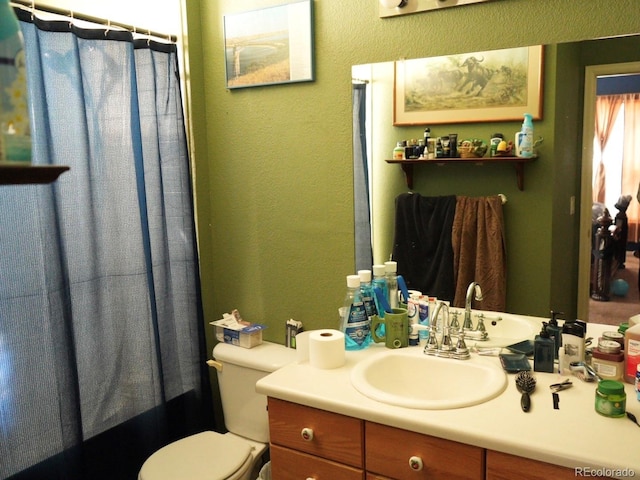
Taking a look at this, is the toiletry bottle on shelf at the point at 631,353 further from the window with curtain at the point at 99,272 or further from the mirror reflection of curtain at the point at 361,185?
the window with curtain at the point at 99,272

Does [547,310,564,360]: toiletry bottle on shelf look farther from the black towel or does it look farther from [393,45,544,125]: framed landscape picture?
[393,45,544,125]: framed landscape picture

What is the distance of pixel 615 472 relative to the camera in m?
1.14

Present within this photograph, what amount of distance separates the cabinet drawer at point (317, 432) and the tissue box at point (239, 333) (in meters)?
0.61

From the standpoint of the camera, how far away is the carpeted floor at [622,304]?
1.61 m

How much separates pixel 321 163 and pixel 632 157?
40.4 inches

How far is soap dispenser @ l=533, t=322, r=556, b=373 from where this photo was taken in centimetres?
159

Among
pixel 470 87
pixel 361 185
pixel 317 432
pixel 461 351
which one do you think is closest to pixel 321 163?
pixel 361 185

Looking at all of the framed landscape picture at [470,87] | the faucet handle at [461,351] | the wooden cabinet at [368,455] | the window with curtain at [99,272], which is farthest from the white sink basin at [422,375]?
the window with curtain at [99,272]

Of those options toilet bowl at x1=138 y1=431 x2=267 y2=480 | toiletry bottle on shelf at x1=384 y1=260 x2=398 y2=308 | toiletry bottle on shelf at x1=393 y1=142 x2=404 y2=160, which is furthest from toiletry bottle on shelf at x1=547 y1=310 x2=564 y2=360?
toilet bowl at x1=138 y1=431 x2=267 y2=480

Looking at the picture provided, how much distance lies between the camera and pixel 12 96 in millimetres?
821

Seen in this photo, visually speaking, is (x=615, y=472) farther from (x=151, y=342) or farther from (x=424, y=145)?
(x=151, y=342)

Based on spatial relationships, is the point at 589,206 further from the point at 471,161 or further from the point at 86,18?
the point at 86,18

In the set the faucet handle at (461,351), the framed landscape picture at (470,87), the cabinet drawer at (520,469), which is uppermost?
the framed landscape picture at (470,87)

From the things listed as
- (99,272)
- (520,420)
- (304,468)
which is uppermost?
(99,272)
